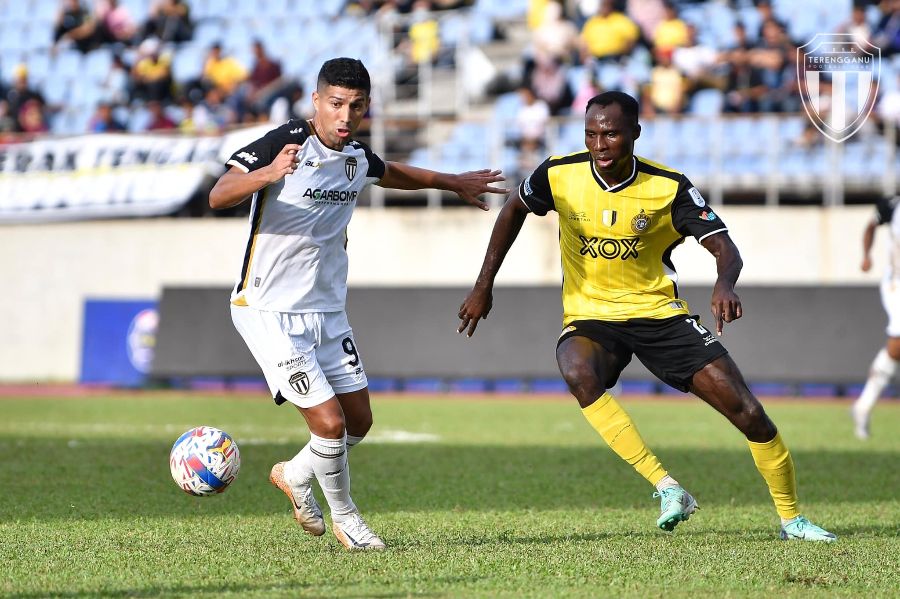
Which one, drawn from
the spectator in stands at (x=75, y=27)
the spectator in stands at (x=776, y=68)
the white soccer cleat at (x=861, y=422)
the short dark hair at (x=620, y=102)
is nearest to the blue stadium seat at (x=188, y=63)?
the spectator in stands at (x=75, y=27)

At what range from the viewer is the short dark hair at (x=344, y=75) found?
6426 millimetres

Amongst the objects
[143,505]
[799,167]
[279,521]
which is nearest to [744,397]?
[279,521]

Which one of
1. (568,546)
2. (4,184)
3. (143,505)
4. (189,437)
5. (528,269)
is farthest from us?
(4,184)

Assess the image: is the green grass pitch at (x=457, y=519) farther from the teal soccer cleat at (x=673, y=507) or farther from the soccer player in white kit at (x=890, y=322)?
the soccer player in white kit at (x=890, y=322)

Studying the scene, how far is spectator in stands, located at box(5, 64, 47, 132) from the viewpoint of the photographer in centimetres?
2434

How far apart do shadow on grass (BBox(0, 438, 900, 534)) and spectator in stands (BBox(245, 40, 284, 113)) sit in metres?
11.4

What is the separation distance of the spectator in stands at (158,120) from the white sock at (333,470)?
17657 mm

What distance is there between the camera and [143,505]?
8.05 meters

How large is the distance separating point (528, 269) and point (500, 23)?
5288 mm

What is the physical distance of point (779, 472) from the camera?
6961 millimetres

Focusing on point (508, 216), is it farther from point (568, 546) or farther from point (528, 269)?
point (528, 269)

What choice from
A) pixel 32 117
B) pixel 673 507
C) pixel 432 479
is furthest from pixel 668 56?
pixel 673 507

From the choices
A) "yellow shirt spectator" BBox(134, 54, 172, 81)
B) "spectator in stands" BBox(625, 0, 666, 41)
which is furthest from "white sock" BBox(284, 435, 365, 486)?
"yellow shirt spectator" BBox(134, 54, 172, 81)

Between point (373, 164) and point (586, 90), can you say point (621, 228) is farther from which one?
point (586, 90)
